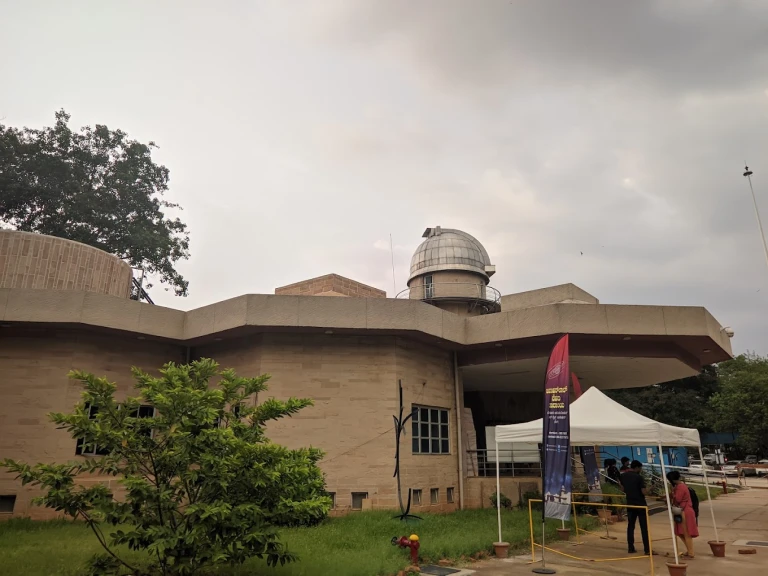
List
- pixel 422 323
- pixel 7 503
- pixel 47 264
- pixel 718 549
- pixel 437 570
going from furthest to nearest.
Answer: pixel 422 323 < pixel 47 264 < pixel 7 503 < pixel 718 549 < pixel 437 570

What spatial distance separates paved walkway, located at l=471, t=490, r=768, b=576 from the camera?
28.9 ft

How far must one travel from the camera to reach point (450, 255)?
3077 cm

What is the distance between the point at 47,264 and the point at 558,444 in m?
14.5

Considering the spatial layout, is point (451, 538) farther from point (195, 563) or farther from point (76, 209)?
point (76, 209)

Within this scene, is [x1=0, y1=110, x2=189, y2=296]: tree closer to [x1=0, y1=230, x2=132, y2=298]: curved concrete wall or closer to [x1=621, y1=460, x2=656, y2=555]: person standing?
[x1=0, y1=230, x2=132, y2=298]: curved concrete wall

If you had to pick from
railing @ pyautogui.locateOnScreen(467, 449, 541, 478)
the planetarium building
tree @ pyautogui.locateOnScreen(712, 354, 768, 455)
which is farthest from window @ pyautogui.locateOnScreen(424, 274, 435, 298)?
tree @ pyautogui.locateOnScreen(712, 354, 768, 455)

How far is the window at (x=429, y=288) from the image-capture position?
30.3m

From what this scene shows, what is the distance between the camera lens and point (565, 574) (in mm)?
8547

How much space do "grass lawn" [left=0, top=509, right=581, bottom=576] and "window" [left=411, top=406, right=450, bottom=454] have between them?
2361mm

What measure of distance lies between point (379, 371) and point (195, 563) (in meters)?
9.11

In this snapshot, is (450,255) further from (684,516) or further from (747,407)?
(747,407)

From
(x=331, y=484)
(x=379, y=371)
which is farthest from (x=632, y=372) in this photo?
(x=331, y=484)

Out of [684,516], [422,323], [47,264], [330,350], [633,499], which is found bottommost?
[684,516]

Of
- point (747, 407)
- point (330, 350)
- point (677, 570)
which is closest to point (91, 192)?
point (330, 350)
